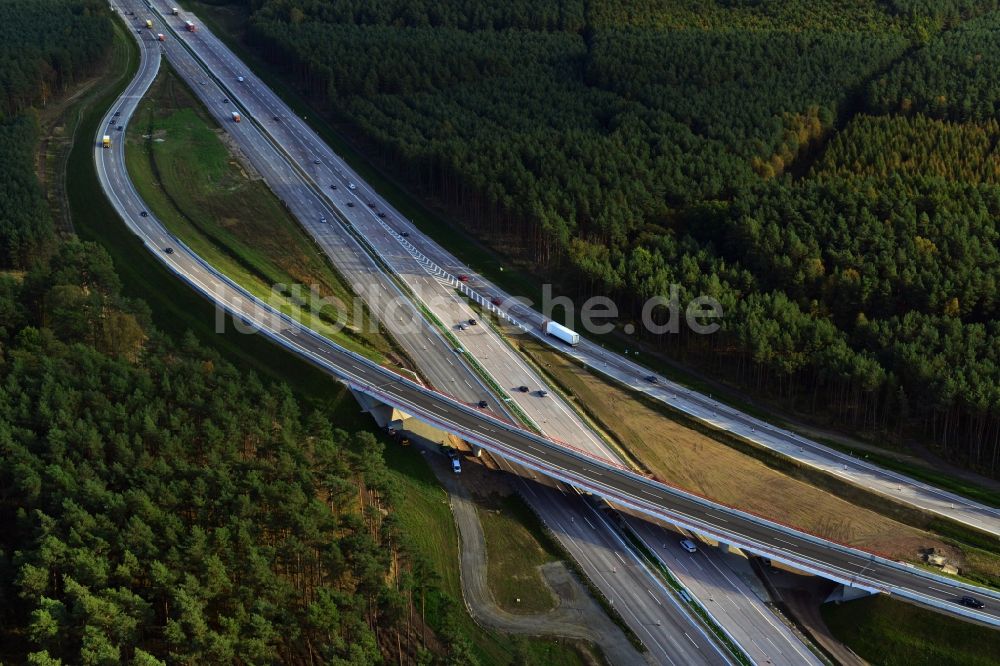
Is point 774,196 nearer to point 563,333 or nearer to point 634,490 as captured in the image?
point 563,333

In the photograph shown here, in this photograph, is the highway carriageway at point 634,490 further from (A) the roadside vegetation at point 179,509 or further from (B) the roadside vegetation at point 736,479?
(B) the roadside vegetation at point 736,479

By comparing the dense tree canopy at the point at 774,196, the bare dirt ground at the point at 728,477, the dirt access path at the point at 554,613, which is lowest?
the dirt access path at the point at 554,613

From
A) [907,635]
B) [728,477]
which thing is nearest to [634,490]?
[728,477]

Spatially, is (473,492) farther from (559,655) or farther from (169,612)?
(169,612)

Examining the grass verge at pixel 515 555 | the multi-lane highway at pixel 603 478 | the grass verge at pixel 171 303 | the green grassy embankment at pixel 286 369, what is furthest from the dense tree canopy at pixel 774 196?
the grass verge at pixel 171 303

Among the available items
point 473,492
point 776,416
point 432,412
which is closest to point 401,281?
point 432,412
